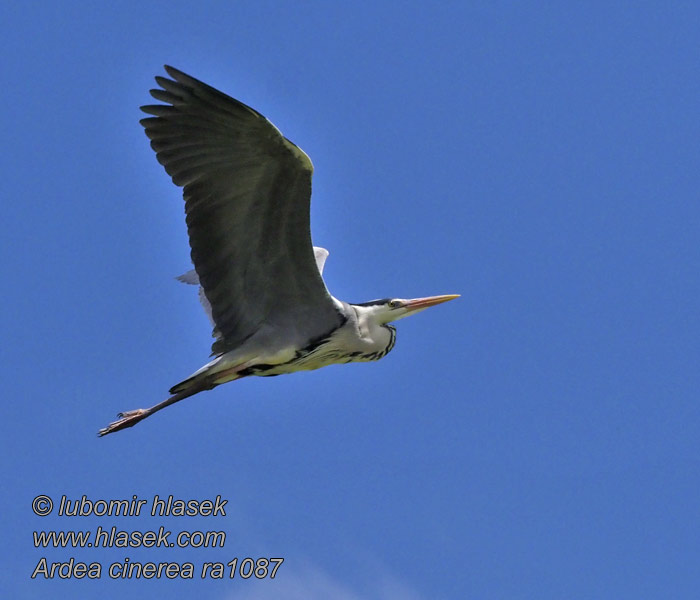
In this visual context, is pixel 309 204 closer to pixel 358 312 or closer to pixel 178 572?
pixel 358 312

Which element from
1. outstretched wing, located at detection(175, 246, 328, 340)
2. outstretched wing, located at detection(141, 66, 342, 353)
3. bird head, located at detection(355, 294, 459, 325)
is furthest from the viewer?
outstretched wing, located at detection(175, 246, 328, 340)

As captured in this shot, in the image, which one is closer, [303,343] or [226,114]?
[226,114]

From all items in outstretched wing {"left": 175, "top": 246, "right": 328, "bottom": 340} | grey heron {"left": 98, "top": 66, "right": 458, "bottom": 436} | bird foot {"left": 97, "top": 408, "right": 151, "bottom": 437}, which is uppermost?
outstretched wing {"left": 175, "top": 246, "right": 328, "bottom": 340}

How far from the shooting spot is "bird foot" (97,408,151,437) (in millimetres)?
9727

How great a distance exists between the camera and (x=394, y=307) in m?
10.4

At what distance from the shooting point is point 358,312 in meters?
10.2

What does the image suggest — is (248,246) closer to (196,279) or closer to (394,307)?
(394,307)

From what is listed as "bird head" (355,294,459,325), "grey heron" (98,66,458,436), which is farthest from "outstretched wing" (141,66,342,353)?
"bird head" (355,294,459,325)

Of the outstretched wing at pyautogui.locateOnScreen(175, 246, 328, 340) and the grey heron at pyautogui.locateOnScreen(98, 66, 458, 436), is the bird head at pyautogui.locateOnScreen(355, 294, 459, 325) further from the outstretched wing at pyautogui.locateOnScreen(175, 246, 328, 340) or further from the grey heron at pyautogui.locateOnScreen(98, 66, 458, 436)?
the outstretched wing at pyautogui.locateOnScreen(175, 246, 328, 340)

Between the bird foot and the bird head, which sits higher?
the bird head

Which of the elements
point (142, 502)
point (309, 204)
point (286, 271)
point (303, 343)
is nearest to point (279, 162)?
point (309, 204)

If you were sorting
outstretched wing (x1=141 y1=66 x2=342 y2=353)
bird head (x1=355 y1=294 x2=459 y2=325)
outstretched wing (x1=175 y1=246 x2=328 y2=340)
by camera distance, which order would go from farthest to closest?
outstretched wing (x1=175 y1=246 x2=328 y2=340) → bird head (x1=355 y1=294 x2=459 y2=325) → outstretched wing (x1=141 y1=66 x2=342 y2=353)

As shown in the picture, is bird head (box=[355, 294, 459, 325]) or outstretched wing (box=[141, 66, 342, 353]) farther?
bird head (box=[355, 294, 459, 325])

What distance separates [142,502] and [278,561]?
1.33 meters
